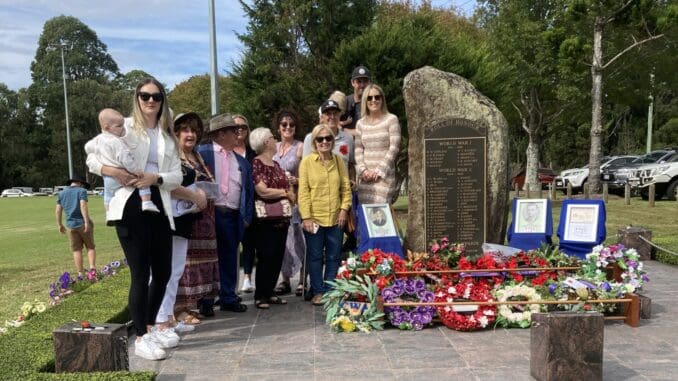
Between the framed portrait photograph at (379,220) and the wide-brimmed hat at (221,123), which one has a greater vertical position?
the wide-brimmed hat at (221,123)

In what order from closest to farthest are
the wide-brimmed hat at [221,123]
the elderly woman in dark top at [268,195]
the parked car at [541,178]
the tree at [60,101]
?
1. the wide-brimmed hat at [221,123]
2. the elderly woman in dark top at [268,195]
3. the parked car at [541,178]
4. the tree at [60,101]

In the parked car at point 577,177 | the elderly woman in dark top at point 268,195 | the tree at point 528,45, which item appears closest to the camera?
the elderly woman in dark top at point 268,195

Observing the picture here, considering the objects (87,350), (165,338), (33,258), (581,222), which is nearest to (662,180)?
(581,222)

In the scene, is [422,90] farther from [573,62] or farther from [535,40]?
[535,40]

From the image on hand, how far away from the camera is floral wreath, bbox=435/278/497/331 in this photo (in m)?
4.43

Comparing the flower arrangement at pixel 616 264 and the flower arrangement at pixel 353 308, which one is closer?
the flower arrangement at pixel 353 308

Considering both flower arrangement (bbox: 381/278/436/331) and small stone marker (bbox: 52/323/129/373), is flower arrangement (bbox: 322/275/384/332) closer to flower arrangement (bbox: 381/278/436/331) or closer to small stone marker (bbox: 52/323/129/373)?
flower arrangement (bbox: 381/278/436/331)

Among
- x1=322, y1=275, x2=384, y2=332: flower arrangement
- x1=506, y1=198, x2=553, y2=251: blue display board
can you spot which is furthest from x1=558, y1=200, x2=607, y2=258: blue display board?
x1=322, y1=275, x2=384, y2=332: flower arrangement

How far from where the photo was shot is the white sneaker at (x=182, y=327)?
14.9 ft

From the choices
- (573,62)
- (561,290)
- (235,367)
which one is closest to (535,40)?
(573,62)

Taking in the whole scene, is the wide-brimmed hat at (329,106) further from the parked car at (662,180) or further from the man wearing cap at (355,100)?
the parked car at (662,180)

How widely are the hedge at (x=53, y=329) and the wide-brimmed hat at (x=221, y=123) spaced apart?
1926mm

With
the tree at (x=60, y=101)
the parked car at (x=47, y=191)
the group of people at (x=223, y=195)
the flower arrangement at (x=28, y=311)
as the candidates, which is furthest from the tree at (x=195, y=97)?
the flower arrangement at (x=28, y=311)

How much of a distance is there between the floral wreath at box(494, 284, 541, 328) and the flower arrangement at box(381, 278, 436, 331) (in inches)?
22.8
